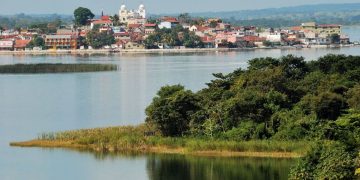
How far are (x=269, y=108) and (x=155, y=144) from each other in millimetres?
2407

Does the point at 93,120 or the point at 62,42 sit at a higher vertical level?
the point at 93,120

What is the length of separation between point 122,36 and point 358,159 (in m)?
66.4

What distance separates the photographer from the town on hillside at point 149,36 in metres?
79.2

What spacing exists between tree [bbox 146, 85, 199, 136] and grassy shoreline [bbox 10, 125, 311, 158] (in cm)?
30

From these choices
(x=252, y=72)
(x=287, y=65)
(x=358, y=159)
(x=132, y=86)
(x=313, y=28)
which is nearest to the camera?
A: (x=358, y=159)

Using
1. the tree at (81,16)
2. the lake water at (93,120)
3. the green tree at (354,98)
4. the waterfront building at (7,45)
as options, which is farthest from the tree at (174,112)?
the tree at (81,16)

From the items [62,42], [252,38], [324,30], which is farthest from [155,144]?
[324,30]

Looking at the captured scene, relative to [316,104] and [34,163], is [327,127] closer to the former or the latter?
[316,104]

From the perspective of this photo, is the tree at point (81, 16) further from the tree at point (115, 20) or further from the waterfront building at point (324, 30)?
the waterfront building at point (324, 30)

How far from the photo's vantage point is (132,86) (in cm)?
3891

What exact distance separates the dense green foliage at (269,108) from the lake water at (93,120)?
1223 mm

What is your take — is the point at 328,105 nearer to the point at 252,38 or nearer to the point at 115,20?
the point at 252,38

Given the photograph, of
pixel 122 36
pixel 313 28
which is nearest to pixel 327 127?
pixel 122 36

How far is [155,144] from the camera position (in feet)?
69.4
